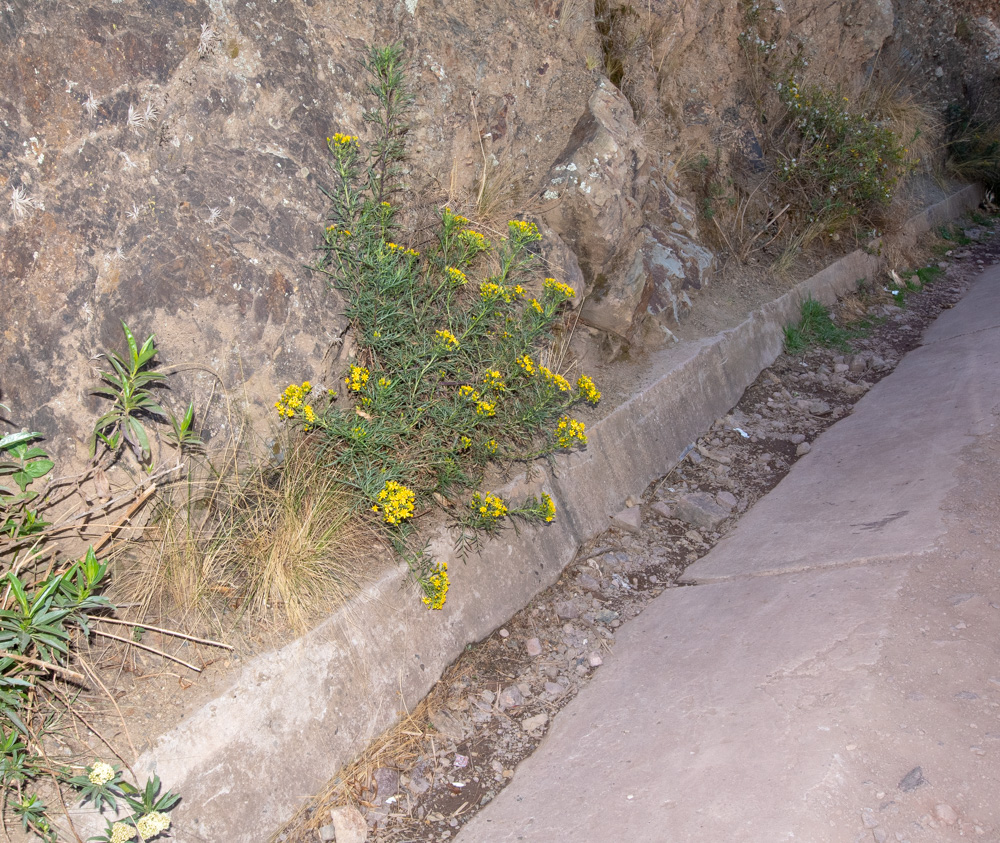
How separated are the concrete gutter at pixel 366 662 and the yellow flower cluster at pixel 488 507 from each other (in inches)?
7.1

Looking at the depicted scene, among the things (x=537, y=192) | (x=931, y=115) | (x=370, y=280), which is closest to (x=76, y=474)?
(x=370, y=280)

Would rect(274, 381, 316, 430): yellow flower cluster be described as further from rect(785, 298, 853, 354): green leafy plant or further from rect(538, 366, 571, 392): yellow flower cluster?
rect(785, 298, 853, 354): green leafy plant

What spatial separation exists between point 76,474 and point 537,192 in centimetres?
288

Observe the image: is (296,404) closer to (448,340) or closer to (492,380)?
(448,340)

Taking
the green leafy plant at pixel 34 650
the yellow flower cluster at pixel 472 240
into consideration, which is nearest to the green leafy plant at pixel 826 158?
the yellow flower cluster at pixel 472 240

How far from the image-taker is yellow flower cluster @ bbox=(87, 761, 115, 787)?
215 cm

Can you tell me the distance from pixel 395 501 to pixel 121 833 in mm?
1300

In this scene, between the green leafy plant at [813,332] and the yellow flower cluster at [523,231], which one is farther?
the green leafy plant at [813,332]

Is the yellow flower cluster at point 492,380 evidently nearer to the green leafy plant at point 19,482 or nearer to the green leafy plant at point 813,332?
the green leafy plant at point 19,482

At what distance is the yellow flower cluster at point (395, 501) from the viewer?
9.77 ft

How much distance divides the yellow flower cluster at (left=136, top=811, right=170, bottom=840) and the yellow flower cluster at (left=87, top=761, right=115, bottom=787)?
5.5 inches

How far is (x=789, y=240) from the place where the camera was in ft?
21.0

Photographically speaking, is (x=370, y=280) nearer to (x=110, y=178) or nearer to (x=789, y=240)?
(x=110, y=178)

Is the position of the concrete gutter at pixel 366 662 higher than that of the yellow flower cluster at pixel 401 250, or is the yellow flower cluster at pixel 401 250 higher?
the yellow flower cluster at pixel 401 250
